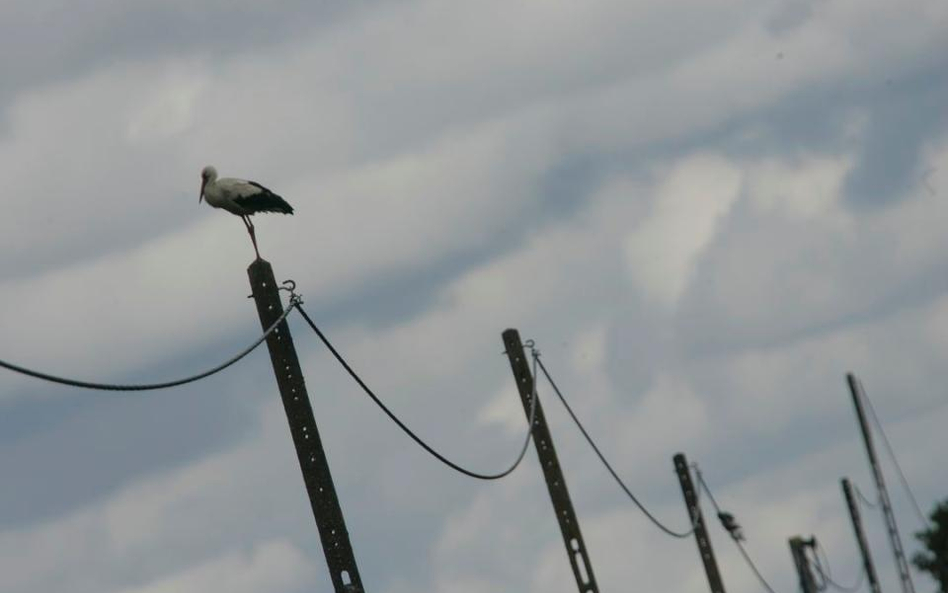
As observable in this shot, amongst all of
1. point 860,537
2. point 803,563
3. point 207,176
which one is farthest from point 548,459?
point 860,537

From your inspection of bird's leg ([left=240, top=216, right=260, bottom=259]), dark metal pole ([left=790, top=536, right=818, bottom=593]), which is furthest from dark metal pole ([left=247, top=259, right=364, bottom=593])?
dark metal pole ([left=790, top=536, right=818, bottom=593])

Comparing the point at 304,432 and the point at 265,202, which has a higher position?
the point at 265,202

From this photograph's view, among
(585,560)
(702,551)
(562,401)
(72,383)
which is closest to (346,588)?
(72,383)

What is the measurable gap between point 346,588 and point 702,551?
22991 mm

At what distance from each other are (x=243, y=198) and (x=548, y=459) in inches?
337

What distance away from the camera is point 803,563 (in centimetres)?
4600

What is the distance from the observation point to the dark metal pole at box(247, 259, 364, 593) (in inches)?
642

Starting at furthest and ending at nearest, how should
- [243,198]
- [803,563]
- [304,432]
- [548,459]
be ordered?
1. [803,563]
2. [548,459]
3. [243,198]
4. [304,432]

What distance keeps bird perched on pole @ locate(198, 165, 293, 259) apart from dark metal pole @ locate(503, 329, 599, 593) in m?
7.78

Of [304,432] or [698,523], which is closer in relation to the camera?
[304,432]

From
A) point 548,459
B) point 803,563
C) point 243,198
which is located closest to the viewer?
point 243,198

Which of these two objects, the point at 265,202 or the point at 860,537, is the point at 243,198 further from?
the point at 860,537

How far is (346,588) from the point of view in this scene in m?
16.1

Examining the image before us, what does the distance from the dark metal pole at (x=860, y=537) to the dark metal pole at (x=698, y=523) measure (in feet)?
47.8
